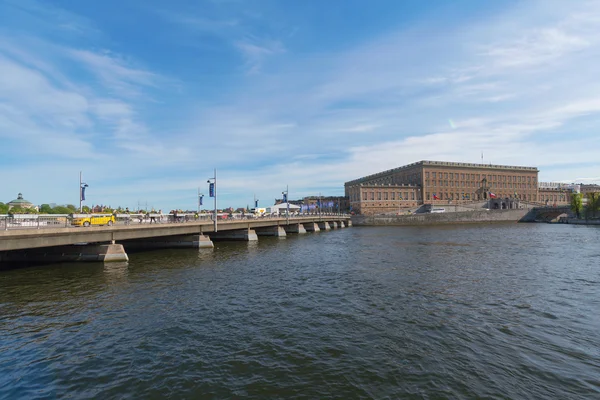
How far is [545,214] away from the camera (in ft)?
474

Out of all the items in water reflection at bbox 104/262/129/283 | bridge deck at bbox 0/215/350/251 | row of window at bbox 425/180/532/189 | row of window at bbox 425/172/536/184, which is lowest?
water reflection at bbox 104/262/129/283

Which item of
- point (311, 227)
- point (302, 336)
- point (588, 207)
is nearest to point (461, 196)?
point (588, 207)

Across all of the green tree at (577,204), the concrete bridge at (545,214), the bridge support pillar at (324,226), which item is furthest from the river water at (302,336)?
the concrete bridge at (545,214)

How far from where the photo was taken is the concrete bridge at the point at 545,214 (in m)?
137

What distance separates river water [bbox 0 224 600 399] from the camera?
9523 millimetres

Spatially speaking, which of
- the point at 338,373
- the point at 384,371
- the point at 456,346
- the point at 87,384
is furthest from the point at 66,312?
the point at 456,346

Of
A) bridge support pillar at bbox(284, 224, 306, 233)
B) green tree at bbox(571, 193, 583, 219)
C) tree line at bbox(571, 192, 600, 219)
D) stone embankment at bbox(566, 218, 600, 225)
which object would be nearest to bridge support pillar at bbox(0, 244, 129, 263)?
bridge support pillar at bbox(284, 224, 306, 233)

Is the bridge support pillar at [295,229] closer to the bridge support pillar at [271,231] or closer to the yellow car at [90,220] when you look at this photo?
the bridge support pillar at [271,231]

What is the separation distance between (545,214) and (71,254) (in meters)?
179

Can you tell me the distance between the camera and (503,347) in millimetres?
11875

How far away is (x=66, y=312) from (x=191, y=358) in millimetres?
10349

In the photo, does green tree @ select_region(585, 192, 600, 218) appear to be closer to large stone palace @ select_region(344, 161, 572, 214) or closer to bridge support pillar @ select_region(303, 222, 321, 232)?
large stone palace @ select_region(344, 161, 572, 214)

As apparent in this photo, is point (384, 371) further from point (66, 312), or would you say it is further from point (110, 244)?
point (110, 244)

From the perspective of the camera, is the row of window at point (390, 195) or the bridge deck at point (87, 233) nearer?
the bridge deck at point (87, 233)
